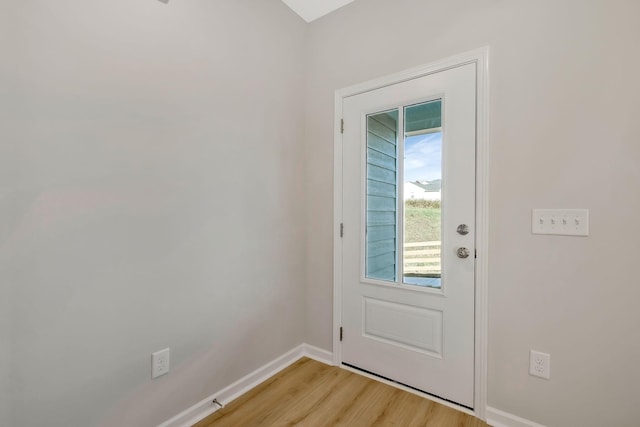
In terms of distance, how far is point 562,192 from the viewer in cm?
139

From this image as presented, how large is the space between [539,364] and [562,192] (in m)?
0.87

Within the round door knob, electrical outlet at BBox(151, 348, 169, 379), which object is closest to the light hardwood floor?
electrical outlet at BBox(151, 348, 169, 379)

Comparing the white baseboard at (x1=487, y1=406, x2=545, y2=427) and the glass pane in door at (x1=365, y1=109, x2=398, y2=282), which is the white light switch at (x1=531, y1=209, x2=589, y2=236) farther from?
the white baseboard at (x1=487, y1=406, x2=545, y2=427)

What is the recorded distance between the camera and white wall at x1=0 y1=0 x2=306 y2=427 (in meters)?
1.05

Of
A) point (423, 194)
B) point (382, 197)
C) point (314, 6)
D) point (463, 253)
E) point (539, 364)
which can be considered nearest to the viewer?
point (539, 364)

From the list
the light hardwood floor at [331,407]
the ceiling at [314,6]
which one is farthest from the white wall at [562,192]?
the ceiling at [314,6]

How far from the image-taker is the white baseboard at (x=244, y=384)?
1525 mm

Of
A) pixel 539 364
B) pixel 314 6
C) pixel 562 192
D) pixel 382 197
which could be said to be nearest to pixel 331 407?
pixel 539 364

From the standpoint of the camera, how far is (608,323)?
1300 millimetres

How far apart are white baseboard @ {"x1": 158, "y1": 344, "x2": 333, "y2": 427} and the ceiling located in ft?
8.58

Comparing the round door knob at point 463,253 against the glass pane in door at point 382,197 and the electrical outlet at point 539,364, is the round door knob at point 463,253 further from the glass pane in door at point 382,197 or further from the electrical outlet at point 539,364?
the electrical outlet at point 539,364

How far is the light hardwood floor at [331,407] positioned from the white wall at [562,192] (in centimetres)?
40

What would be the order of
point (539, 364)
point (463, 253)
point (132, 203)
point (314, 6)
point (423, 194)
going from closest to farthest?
point (132, 203) < point (539, 364) < point (463, 253) < point (423, 194) < point (314, 6)

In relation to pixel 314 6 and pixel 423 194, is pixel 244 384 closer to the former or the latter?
pixel 423 194
